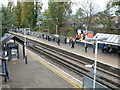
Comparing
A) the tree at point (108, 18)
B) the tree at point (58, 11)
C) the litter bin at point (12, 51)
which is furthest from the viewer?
the tree at point (58, 11)

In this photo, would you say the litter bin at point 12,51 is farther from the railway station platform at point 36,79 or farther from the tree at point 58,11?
the tree at point 58,11

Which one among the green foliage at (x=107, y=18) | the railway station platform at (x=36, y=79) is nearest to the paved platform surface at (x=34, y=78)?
the railway station platform at (x=36, y=79)

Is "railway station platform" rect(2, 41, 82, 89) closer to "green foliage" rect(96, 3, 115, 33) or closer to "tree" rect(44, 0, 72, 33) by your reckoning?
"green foliage" rect(96, 3, 115, 33)

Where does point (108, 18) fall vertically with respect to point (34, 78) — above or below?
above

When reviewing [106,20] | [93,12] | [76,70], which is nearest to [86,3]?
[93,12]

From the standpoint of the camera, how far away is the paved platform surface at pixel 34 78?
32.4 feet

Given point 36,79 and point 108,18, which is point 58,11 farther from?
point 36,79

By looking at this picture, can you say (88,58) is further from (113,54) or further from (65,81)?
(65,81)

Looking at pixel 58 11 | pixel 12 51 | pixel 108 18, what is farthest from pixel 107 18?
pixel 12 51

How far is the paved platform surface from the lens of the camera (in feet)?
32.4

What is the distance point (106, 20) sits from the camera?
982 inches

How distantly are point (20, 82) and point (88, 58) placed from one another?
7.80 metres

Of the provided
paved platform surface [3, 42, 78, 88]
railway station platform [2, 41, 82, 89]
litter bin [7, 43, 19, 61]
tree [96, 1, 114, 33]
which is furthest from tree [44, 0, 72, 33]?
railway station platform [2, 41, 82, 89]

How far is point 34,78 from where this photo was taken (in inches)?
435
